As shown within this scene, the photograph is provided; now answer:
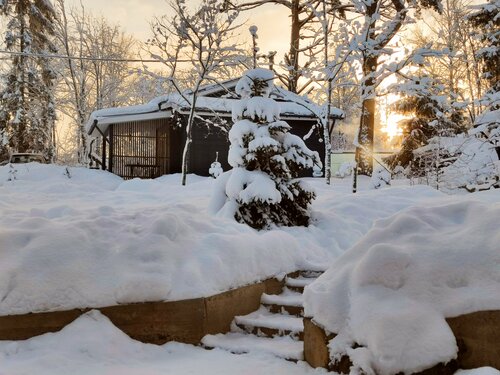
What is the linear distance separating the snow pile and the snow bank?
1.77ft

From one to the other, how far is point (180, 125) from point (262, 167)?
1298 cm

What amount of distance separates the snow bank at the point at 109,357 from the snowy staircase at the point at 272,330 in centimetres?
11

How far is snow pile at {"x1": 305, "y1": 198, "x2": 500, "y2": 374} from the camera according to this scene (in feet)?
9.06

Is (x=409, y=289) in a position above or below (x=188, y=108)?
below

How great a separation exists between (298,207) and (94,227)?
3.56 m

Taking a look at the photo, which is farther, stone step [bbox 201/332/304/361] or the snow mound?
the snow mound

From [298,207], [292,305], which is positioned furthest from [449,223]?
[298,207]

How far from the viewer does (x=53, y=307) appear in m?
3.96

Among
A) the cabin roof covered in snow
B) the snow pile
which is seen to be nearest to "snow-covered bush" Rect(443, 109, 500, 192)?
the cabin roof covered in snow

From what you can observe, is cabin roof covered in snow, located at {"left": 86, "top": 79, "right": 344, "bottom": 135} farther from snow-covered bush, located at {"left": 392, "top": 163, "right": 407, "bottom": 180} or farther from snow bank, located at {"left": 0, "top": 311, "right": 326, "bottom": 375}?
snow bank, located at {"left": 0, "top": 311, "right": 326, "bottom": 375}

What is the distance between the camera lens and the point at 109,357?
3787mm

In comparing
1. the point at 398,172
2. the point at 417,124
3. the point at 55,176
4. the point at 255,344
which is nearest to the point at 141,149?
the point at 55,176

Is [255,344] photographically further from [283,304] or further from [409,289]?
[409,289]

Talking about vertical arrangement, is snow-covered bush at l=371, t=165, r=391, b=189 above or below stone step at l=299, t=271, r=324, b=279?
above
